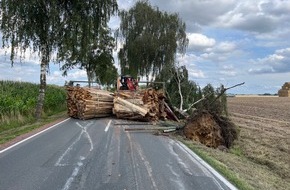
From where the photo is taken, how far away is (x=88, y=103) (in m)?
21.6

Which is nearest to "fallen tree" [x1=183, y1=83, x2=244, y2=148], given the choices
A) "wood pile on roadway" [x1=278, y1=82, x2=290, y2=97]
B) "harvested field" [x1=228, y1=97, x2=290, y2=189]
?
"harvested field" [x1=228, y1=97, x2=290, y2=189]

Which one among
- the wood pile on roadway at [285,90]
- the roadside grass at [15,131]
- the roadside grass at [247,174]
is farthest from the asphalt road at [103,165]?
the wood pile on roadway at [285,90]

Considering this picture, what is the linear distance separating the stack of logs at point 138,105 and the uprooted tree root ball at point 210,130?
5.26 m

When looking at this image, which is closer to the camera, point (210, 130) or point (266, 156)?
point (266, 156)

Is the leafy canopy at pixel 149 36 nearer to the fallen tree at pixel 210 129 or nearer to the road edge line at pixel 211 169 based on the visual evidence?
the fallen tree at pixel 210 129

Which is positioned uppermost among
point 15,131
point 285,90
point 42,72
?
point 285,90

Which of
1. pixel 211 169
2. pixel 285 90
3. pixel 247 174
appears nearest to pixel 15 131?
pixel 211 169

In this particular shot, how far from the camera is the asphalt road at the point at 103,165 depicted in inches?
298

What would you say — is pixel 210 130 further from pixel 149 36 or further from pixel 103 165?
pixel 149 36

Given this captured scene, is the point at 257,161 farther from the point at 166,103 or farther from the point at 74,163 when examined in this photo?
the point at 166,103

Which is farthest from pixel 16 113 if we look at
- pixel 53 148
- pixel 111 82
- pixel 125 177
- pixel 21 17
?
pixel 111 82

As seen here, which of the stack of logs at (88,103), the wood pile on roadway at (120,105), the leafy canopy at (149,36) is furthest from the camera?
the leafy canopy at (149,36)

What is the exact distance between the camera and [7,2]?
67.9 feet

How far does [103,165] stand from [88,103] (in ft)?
41.2
